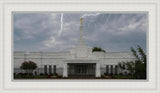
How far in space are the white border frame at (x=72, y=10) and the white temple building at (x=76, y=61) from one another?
10995mm

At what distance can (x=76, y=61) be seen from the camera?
2122 centimetres

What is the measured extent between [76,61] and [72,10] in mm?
11925

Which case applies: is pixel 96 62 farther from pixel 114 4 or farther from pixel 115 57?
pixel 114 4

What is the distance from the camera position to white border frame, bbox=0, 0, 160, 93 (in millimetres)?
10078

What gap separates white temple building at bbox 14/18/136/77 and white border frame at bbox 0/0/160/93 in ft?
36.1

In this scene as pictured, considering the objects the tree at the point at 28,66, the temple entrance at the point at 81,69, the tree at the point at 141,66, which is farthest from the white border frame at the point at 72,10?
the tree at the point at 28,66

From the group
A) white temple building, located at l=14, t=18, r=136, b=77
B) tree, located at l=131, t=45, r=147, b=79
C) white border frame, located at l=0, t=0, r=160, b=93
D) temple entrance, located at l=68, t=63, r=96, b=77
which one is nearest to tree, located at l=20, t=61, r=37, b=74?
white temple building, located at l=14, t=18, r=136, b=77

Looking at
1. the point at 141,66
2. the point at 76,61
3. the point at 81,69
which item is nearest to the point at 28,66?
the point at 76,61

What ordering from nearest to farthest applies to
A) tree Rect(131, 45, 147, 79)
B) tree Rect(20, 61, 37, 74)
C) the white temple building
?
tree Rect(131, 45, 147, 79)
the white temple building
tree Rect(20, 61, 37, 74)

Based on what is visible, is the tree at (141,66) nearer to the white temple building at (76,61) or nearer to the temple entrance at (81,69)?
the white temple building at (76,61)

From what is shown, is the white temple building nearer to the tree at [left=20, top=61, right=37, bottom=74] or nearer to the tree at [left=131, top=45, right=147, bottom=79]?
the tree at [left=20, top=61, right=37, bottom=74]

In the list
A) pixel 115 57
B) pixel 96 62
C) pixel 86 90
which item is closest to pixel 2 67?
pixel 86 90

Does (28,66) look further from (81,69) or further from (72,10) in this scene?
(72,10)

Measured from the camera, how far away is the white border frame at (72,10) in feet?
33.1
